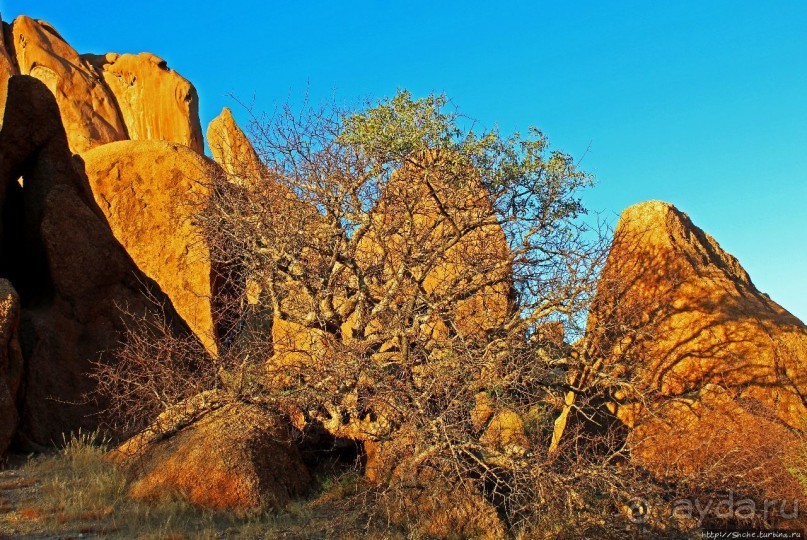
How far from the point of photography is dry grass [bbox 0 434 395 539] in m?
7.00

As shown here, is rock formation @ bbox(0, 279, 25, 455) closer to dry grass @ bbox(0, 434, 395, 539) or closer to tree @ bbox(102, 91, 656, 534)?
dry grass @ bbox(0, 434, 395, 539)

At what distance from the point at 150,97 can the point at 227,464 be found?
41.3 m

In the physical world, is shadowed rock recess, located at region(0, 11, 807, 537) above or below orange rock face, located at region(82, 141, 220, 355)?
A: below

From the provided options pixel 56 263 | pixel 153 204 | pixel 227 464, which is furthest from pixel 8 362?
pixel 153 204

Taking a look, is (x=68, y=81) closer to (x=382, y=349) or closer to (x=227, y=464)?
(x=382, y=349)

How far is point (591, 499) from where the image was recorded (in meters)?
7.02

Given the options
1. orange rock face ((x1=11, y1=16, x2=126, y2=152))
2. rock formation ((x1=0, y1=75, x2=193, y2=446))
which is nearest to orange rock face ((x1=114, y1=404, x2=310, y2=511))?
rock formation ((x1=0, y1=75, x2=193, y2=446))

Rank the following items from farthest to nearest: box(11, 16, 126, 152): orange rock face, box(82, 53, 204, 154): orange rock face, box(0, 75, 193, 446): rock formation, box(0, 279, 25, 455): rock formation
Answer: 1. box(82, 53, 204, 154): orange rock face
2. box(11, 16, 126, 152): orange rock face
3. box(0, 75, 193, 446): rock formation
4. box(0, 279, 25, 455): rock formation

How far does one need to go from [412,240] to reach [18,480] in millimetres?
5877

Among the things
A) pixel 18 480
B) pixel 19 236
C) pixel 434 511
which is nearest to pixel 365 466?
pixel 434 511

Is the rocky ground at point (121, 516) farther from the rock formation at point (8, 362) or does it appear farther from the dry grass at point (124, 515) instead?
the rock formation at point (8, 362)

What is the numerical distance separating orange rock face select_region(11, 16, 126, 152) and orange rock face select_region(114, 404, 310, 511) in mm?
33550

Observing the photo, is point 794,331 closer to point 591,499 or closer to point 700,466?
point 700,466

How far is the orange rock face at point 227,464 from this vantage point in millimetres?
7985
